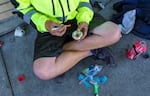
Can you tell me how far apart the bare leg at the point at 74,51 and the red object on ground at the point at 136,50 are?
0.15 m

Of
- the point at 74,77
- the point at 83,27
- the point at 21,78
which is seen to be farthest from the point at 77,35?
the point at 21,78

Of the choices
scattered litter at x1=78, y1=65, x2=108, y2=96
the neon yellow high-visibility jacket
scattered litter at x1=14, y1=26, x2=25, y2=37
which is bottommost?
scattered litter at x1=78, y1=65, x2=108, y2=96

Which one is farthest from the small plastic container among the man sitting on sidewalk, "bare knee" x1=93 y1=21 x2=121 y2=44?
"bare knee" x1=93 y1=21 x2=121 y2=44

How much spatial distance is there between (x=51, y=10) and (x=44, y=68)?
0.28 meters

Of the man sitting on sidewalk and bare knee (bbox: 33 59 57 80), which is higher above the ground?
the man sitting on sidewalk

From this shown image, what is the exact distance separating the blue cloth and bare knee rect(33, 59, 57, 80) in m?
0.55

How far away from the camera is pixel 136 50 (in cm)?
154

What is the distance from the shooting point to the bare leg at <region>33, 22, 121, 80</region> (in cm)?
140

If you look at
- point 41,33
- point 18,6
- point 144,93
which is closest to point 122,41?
point 144,93

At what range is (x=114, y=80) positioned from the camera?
1487 mm

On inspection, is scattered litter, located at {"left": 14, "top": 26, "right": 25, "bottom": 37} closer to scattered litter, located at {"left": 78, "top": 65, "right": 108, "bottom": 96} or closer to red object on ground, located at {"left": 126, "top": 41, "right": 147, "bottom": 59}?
scattered litter, located at {"left": 78, "top": 65, "right": 108, "bottom": 96}

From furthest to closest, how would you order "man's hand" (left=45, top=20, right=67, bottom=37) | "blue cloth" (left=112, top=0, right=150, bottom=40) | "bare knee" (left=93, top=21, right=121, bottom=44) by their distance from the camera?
1. "blue cloth" (left=112, top=0, right=150, bottom=40)
2. "bare knee" (left=93, top=21, right=121, bottom=44)
3. "man's hand" (left=45, top=20, right=67, bottom=37)

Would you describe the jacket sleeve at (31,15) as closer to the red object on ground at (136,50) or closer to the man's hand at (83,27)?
the man's hand at (83,27)

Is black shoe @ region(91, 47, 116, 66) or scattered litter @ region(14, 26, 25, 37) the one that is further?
scattered litter @ region(14, 26, 25, 37)
